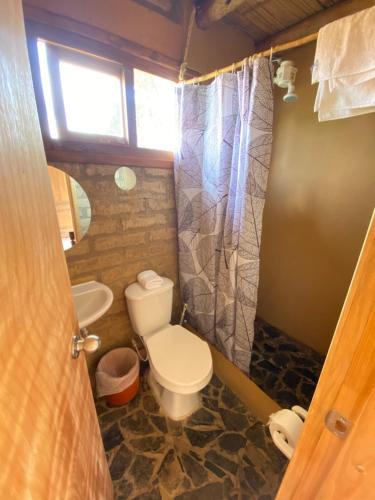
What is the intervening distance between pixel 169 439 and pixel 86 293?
1042 mm

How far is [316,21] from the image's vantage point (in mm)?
1500

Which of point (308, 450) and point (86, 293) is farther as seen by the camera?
point (86, 293)

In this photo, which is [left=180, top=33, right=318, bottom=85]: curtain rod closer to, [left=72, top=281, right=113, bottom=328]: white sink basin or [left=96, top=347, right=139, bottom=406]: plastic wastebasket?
[left=72, top=281, right=113, bottom=328]: white sink basin

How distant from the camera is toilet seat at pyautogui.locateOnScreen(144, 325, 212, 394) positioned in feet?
4.00

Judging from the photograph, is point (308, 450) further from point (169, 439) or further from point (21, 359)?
point (169, 439)

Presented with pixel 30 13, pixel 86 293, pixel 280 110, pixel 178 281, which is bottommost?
pixel 178 281

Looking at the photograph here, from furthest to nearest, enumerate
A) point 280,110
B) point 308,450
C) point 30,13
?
point 280,110, point 30,13, point 308,450

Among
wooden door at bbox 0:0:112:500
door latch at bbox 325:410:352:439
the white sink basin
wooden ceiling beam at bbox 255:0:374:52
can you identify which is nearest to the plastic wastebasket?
the white sink basin

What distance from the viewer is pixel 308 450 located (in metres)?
0.50

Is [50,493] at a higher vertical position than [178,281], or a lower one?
higher

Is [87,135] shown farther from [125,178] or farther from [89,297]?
[89,297]

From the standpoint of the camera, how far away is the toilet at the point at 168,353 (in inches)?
48.9

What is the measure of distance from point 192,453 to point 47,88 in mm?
2207

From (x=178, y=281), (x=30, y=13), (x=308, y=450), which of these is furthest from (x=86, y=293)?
(x=30, y=13)
